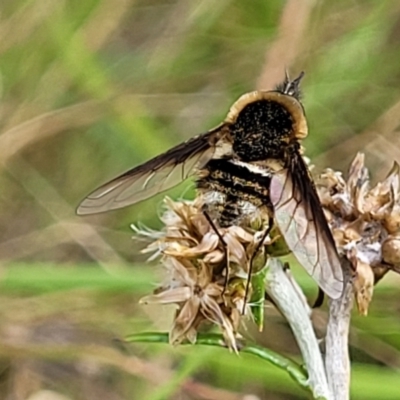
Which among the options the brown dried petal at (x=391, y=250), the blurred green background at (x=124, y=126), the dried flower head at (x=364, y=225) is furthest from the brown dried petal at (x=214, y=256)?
the blurred green background at (x=124, y=126)

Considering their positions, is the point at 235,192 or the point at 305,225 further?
the point at 235,192

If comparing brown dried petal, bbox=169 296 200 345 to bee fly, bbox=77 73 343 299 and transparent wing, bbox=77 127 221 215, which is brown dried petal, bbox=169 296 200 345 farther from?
transparent wing, bbox=77 127 221 215

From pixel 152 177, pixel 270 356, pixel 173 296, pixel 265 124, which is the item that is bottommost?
pixel 270 356

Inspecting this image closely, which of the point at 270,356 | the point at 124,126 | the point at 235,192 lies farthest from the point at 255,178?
the point at 124,126

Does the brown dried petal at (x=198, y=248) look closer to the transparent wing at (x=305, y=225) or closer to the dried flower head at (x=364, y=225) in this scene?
the transparent wing at (x=305, y=225)

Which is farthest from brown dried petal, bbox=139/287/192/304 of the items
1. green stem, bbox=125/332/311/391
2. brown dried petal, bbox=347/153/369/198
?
brown dried petal, bbox=347/153/369/198

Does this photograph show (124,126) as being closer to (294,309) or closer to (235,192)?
(235,192)
